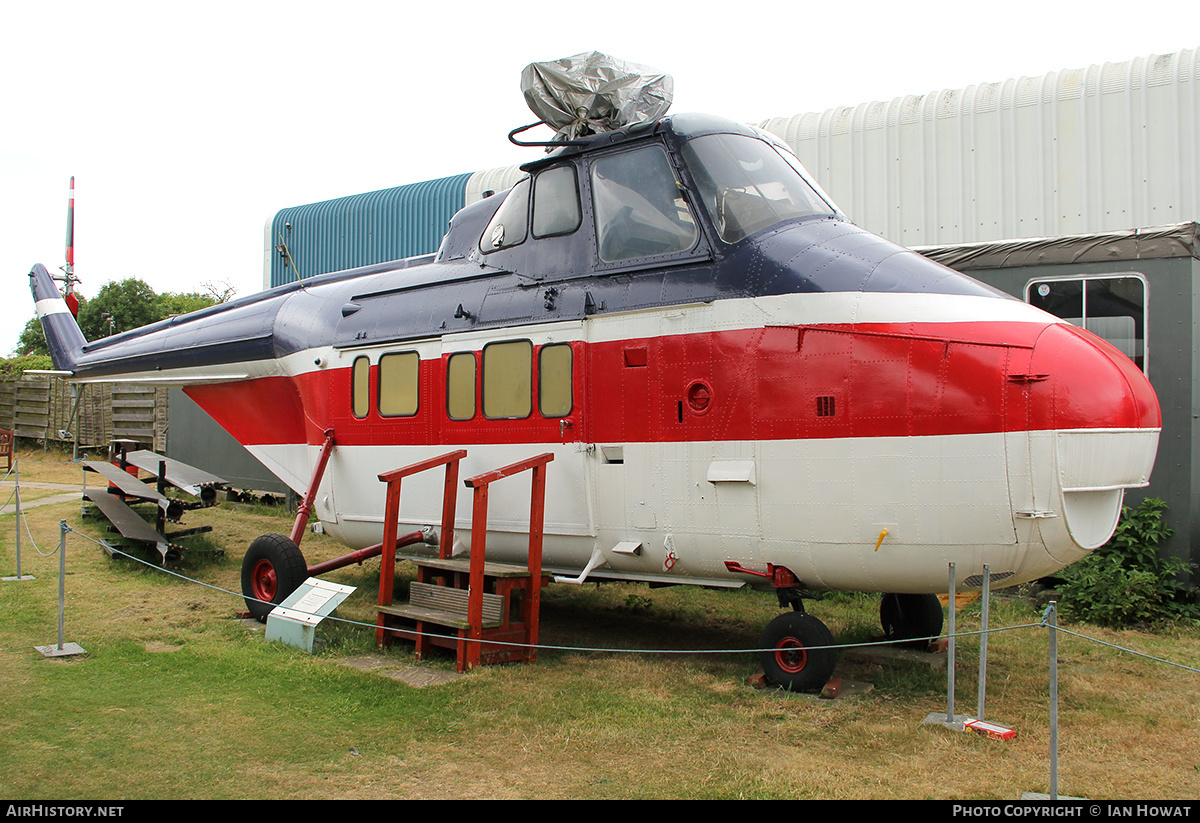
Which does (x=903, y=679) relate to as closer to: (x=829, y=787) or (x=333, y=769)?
(x=829, y=787)

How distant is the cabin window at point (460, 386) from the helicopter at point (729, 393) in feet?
0.07

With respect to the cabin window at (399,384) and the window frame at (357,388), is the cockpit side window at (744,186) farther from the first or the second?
the window frame at (357,388)

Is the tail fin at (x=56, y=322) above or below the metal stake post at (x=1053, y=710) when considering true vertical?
above

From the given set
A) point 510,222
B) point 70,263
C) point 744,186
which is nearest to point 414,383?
point 510,222

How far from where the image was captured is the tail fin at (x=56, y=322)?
12867mm

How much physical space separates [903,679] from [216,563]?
A: 863 cm

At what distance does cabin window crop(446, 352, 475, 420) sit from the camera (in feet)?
25.0

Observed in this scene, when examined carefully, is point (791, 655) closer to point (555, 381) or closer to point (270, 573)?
point (555, 381)

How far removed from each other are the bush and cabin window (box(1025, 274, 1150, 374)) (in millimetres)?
1556

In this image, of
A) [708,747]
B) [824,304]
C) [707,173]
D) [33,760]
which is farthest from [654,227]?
[33,760]

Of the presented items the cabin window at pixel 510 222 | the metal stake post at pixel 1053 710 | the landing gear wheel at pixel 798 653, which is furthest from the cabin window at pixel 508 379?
the metal stake post at pixel 1053 710

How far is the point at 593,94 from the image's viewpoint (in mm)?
7254
